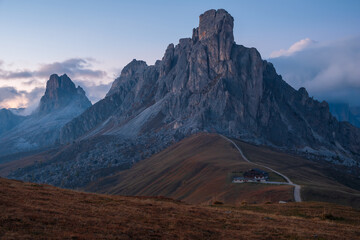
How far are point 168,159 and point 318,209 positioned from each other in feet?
451

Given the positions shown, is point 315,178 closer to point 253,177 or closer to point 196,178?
point 253,177

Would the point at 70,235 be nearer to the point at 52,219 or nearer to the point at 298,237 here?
the point at 52,219

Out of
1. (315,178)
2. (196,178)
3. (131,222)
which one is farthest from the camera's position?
(196,178)

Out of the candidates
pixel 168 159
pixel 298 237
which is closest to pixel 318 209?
pixel 298 237

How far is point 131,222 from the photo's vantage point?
75.2 ft

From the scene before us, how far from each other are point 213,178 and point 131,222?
8689cm

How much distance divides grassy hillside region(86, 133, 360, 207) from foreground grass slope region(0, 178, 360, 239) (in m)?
39.8

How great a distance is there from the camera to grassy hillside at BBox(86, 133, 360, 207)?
7125cm

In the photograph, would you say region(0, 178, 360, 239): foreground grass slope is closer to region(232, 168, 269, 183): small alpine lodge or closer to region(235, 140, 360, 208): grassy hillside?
region(235, 140, 360, 208): grassy hillside

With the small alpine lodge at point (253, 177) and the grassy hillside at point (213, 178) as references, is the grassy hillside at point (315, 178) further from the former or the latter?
the small alpine lodge at point (253, 177)

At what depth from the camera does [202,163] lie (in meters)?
132

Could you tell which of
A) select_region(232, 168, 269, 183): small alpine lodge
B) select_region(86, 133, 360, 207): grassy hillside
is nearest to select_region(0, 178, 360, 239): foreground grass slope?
select_region(86, 133, 360, 207): grassy hillside

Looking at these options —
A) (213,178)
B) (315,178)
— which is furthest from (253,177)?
(315,178)

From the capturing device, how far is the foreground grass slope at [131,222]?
19.8 meters
